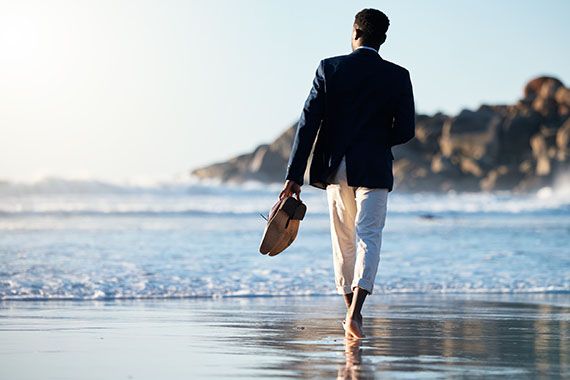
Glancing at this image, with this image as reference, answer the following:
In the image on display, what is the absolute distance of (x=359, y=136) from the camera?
6121 mm

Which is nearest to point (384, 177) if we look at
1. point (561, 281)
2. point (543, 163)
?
point (561, 281)

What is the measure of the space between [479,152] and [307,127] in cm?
10369

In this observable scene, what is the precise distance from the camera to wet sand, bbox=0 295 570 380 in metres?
4.87

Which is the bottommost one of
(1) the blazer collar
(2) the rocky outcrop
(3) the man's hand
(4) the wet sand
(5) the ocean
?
(4) the wet sand

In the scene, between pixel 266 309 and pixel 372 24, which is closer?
pixel 372 24

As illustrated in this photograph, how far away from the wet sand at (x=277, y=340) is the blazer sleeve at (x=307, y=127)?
93cm

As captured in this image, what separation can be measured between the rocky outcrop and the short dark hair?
295 feet

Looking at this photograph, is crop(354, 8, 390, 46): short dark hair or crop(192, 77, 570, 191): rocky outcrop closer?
crop(354, 8, 390, 46): short dark hair

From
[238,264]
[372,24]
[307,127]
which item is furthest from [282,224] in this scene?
[238,264]

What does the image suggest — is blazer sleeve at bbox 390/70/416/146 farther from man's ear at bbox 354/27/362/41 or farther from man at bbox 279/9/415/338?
man's ear at bbox 354/27/362/41

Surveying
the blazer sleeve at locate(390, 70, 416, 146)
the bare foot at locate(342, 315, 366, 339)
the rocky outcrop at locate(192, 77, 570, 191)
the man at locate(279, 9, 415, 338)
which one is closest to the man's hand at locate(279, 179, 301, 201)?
the man at locate(279, 9, 415, 338)

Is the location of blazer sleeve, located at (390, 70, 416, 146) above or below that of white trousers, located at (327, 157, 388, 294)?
above

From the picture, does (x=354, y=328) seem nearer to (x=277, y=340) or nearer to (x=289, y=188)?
(x=277, y=340)

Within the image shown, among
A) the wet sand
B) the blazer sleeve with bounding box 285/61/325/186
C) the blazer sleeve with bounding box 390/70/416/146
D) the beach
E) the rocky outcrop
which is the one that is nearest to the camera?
the wet sand
